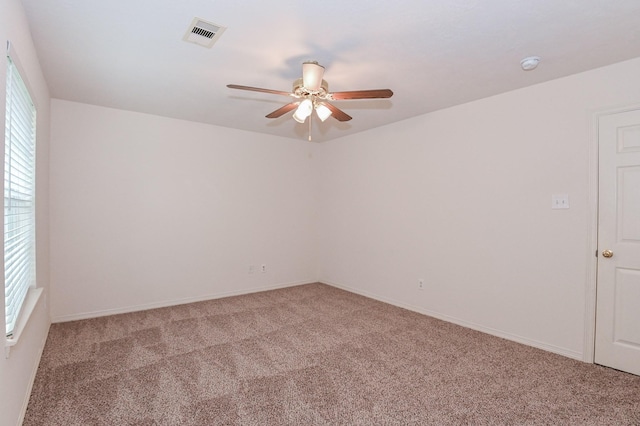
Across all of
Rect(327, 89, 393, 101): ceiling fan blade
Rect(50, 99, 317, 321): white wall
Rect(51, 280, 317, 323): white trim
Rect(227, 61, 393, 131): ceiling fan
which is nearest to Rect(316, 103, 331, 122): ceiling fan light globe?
Rect(227, 61, 393, 131): ceiling fan

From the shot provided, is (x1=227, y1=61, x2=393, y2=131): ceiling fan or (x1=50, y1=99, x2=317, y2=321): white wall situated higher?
(x1=227, y1=61, x2=393, y2=131): ceiling fan

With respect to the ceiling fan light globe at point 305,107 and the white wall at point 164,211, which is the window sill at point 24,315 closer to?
the white wall at point 164,211

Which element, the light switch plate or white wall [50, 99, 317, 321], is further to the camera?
white wall [50, 99, 317, 321]

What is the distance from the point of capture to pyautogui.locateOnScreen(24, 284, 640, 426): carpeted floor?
6.95 ft

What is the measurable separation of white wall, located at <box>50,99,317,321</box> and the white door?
13.0 feet

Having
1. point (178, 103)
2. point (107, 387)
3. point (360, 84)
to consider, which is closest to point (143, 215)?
point (178, 103)

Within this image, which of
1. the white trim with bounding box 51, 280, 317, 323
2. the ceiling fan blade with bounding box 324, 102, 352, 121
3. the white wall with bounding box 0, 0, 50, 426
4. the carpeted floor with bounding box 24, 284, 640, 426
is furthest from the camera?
the white trim with bounding box 51, 280, 317, 323

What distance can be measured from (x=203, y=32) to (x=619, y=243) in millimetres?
3609

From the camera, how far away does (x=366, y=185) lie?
16.4 ft

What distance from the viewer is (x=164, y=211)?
4.43 m

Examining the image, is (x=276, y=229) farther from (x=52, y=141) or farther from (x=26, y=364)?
(x=26, y=364)

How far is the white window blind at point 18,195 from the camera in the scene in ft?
6.23

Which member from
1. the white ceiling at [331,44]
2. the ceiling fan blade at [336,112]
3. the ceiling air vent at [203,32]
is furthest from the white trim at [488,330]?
the ceiling air vent at [203,32]

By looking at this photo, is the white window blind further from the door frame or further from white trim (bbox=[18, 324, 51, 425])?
the door frame
